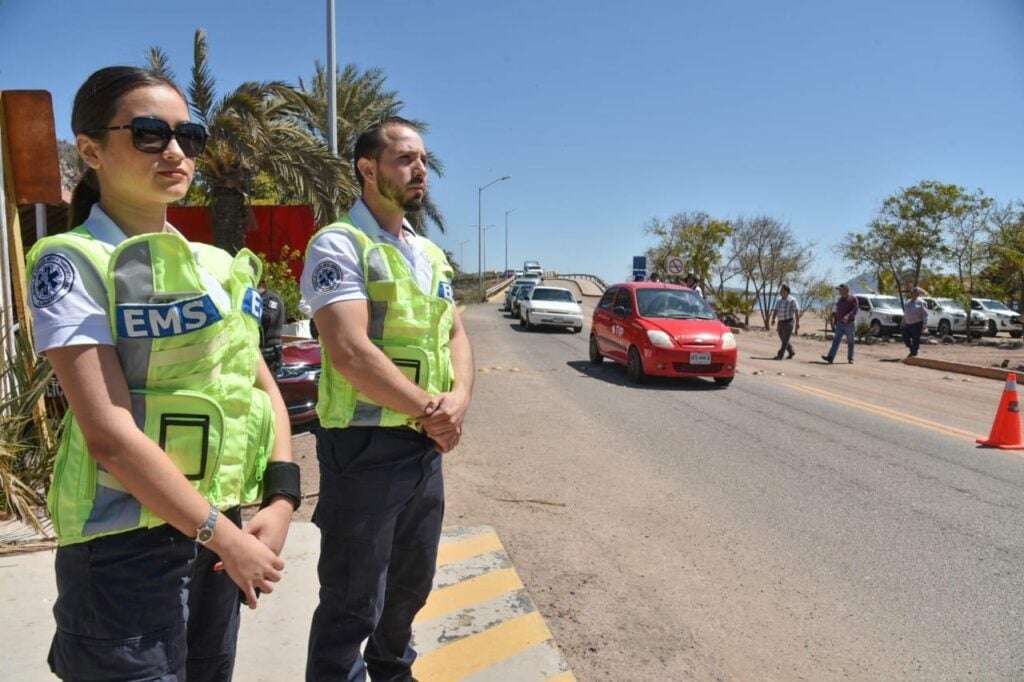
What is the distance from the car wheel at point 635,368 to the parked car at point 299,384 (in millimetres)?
5632

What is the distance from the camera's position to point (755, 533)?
16.1 ft

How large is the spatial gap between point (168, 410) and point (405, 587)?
1.21 meters

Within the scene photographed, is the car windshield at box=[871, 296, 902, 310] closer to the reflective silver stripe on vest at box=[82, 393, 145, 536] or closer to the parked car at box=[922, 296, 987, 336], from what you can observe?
the parked car at box=[922, 296, 987, 336]

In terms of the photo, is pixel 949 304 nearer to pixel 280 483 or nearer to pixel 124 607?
pixel 280 483

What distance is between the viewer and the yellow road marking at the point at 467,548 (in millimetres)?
4266

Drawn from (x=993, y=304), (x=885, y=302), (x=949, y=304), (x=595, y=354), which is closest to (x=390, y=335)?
(x=595, y=354)

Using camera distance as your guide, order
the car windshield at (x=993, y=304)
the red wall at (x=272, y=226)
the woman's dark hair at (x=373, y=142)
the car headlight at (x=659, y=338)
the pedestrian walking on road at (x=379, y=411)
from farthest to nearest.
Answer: the car windshield at (x=993, y=304), the red wall at (x=272, y=226), the car headlight at (x=659, y=338), the woman's dark hair at (x=373, y=142), the pedestrian walking on road at (x=379, y=411)

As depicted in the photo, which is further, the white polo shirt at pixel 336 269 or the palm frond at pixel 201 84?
the palm frond at pixel 201 84

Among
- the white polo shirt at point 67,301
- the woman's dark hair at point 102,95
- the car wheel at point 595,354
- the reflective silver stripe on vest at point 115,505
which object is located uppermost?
the woman's dark hair at point 102,95

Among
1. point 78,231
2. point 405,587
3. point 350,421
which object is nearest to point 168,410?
point 78,231

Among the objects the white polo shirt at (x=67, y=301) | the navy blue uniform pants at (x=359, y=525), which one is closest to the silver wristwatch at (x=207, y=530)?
the white polo shirt at (x=67, y=301)

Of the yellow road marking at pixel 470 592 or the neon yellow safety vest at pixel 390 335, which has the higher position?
the neon yellow safety vest at pixel 390 335

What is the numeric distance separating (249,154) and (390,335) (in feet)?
43.2

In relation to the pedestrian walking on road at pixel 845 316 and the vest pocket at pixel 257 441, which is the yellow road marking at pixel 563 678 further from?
the pedestrian walking on road at pixel 845 316
